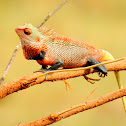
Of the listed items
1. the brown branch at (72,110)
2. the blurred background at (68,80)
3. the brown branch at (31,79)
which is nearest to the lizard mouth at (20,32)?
the brown branch at (31,79)

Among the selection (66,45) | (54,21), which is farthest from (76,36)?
(66,45)

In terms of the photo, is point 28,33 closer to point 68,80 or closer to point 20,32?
point 20,32

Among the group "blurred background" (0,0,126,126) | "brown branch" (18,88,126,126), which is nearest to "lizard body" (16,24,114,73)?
"brown branch" (18,88,126,126)

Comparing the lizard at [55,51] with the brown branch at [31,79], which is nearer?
the brown branch at [31,79]

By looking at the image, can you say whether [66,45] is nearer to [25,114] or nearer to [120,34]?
[25,114]

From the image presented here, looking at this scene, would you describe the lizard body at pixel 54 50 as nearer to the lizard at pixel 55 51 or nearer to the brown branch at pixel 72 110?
the lizard at pixel 55 51

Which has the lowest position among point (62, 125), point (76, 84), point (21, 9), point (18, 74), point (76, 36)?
point (62, 125)

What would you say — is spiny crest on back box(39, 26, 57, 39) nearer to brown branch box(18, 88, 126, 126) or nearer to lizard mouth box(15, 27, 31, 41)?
lizard mouth box(15, 27, 31, 41)
